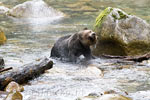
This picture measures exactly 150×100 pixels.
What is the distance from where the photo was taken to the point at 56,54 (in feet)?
34.2

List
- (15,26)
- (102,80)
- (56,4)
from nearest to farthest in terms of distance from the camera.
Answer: (102,80) < (15,26) < (56,4)

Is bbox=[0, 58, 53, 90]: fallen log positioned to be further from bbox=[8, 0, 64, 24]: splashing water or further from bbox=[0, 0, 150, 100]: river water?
bbox=[8, 0, 64, 24]: splashing water

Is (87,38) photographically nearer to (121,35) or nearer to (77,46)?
(77,46)

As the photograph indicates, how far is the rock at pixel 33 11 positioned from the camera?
20430mm

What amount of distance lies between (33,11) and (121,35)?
1172 cm

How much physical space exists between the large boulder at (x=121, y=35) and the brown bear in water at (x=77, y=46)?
678 millimetres

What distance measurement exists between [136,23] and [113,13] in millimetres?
774

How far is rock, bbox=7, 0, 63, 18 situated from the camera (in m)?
20.4

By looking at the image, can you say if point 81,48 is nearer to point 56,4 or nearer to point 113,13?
point 113,13

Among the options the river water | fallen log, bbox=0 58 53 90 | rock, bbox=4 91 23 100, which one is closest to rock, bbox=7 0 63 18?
the river water

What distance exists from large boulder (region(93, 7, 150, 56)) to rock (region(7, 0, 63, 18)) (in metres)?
10.4

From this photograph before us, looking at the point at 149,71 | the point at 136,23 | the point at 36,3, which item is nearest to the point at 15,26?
the point at 36,3

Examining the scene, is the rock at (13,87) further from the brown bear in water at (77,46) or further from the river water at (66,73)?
the brown bear in water at (77,46)

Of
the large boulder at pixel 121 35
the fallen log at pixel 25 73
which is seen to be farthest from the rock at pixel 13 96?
the large boulder at pixel 121 35
